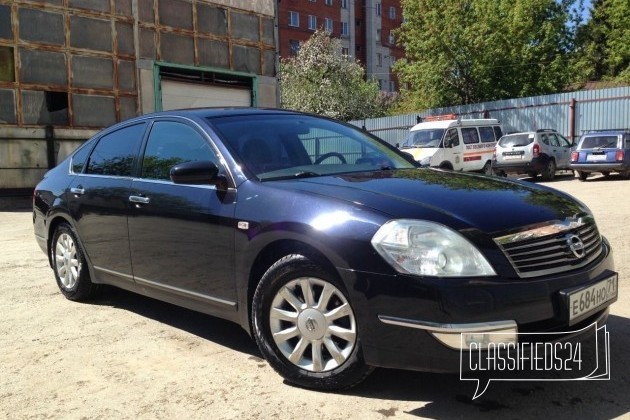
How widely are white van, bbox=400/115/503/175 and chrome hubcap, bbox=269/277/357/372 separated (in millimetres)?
14122

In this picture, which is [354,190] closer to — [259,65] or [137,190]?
[137,190]

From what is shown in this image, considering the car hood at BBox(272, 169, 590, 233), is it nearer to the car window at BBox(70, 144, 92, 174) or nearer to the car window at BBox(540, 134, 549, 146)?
the car window at BBox(70, 144, 92, 174)

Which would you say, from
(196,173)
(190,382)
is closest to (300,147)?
(196,173)

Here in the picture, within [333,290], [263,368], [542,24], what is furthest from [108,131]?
[542,24]

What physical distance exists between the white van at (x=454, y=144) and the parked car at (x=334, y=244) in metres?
13.3

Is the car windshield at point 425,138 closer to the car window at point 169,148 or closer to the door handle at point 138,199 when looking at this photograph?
the car window at point 169,148

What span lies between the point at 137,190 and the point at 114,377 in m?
1.32

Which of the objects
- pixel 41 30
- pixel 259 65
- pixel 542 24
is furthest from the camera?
pixel 542 24

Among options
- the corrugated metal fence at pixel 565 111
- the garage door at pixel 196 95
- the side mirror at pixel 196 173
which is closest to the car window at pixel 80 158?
the side mirror at pixel 196 173

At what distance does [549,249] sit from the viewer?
9.30ft

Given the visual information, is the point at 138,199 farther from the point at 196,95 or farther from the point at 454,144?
the point at 196,95

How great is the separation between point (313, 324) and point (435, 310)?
2.28 ft

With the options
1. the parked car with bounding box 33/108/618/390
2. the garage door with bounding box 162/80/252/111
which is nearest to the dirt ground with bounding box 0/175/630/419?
the parked car with bounding box 33/108/618/390

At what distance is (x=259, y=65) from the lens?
70.7ft
